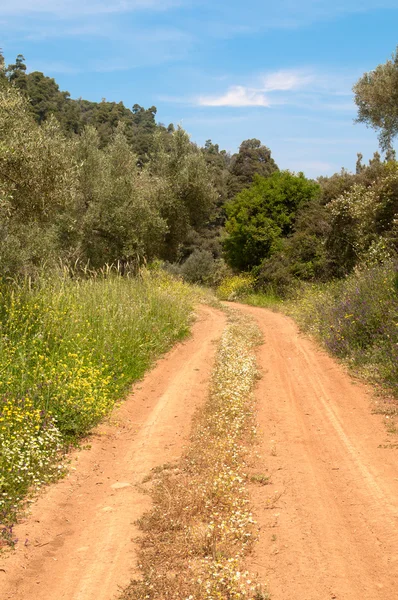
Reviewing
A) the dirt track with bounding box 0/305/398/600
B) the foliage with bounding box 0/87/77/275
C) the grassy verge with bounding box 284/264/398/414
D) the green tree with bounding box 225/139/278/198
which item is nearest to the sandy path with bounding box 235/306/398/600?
the dirt track with bounding box 0/305/398/600

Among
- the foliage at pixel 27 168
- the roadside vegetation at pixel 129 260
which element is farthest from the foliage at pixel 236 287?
the foliage at pixel 27 168

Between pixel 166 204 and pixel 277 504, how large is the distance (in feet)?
57.6

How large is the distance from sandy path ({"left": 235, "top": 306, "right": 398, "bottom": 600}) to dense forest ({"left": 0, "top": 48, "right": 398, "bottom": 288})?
5.68 m

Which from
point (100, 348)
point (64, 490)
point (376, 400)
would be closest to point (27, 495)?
point (64, 490)

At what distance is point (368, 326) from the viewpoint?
11.6 m

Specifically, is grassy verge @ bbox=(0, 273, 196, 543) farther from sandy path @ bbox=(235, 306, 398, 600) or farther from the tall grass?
the tall grass

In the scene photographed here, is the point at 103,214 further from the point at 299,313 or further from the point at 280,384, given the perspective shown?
the point at 280,384

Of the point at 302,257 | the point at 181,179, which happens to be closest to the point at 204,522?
the point at 181,179

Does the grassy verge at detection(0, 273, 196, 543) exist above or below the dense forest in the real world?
below

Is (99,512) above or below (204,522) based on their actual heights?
below

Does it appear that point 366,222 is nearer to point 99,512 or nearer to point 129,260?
point 129,260

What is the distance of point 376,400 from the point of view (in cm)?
865

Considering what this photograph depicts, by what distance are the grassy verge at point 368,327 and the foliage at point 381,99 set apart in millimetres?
4848

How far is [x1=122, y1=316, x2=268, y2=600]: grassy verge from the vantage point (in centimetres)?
381
